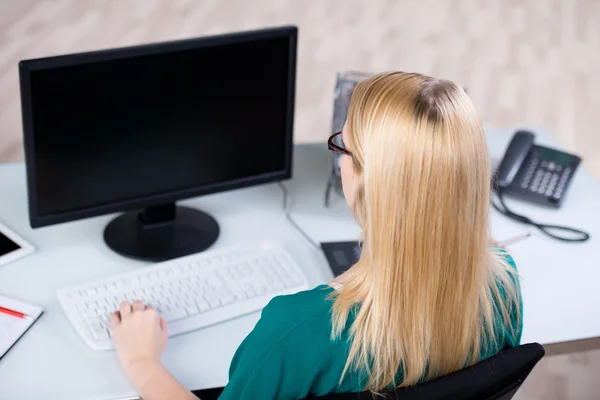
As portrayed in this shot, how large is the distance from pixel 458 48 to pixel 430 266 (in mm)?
3772

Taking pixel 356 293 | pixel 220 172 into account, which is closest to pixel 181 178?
pixel 220 172

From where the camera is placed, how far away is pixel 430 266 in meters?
1.17

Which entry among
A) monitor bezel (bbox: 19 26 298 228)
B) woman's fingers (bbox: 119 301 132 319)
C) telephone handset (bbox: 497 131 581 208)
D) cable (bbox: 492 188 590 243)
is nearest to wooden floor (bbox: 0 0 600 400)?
telephone handset (bbox: 497 131 581 208)

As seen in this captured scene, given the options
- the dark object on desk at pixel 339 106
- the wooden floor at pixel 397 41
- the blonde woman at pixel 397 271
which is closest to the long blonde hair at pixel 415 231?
the blonde woman at pixel 397 271

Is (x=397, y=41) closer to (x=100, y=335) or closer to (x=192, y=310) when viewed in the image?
(x=192, y=310)

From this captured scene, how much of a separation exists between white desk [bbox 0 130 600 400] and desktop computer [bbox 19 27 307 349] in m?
0.05

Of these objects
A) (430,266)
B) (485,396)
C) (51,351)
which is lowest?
(51,351)

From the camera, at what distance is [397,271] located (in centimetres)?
117

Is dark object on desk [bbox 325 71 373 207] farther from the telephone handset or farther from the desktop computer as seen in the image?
the telephone handset

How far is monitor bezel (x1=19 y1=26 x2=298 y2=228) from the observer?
1.51m

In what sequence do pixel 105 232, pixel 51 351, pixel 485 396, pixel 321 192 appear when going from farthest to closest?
1. pixel 321 192
2. pixel 105 232
3. pixel 51 351
4. pixel 485 396

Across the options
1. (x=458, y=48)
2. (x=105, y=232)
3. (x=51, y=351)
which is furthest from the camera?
(x=458, y=48)

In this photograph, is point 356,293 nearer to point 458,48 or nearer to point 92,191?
point 92,191

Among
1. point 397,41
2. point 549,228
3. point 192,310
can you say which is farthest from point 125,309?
point 397,41
